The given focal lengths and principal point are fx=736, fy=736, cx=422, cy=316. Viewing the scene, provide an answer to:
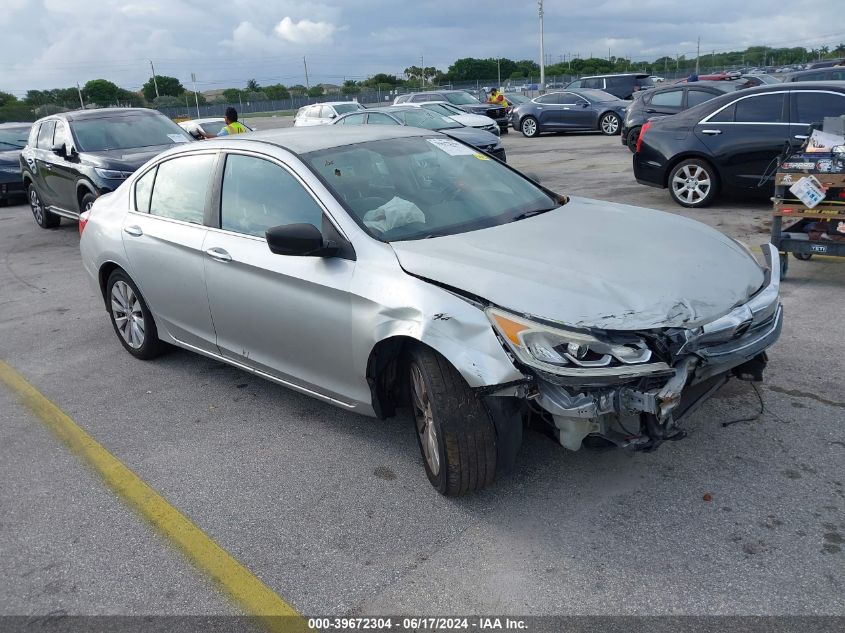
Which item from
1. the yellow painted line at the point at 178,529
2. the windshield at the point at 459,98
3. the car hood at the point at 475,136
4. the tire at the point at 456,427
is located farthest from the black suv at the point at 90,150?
the windshield at the point at 459,98

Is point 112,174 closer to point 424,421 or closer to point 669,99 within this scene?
point 424,421

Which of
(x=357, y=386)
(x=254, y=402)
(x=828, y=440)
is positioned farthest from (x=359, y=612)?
(x=828, y=440)

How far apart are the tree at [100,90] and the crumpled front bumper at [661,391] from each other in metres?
76.7

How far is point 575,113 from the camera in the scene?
22.2 meters

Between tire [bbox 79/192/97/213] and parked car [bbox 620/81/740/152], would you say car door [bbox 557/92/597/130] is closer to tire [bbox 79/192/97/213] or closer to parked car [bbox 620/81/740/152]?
parked car [bbox 620/81/740/152]

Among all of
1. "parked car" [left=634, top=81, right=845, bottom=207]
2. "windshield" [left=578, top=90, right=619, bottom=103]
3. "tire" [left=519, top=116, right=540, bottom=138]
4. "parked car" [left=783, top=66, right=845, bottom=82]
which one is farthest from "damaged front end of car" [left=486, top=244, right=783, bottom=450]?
"tire" [left=519, top=116, right=540, bottom=138]

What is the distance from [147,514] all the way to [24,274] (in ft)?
22.3

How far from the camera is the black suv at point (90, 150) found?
1022 cm

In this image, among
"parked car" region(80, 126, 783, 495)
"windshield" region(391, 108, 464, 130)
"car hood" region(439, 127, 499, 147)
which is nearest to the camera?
"parked car" region(80, 126, 783, 495)

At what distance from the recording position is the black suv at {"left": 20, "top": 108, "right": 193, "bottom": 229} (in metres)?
10.2

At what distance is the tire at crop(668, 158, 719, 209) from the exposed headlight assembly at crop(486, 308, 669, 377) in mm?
7334

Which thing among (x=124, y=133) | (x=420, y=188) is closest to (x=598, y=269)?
(x=420, y=188)

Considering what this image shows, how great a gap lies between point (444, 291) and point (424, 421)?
69cm

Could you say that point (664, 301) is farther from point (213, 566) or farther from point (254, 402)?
point (254, 402)
